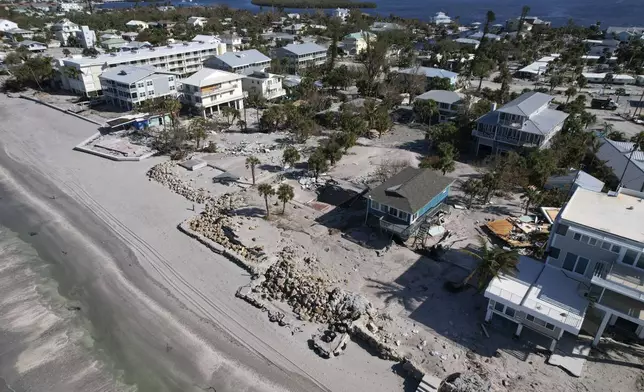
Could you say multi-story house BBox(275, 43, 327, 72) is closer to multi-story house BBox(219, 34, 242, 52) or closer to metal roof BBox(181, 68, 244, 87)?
multi-story house BBox(219, 34, 242, 52)

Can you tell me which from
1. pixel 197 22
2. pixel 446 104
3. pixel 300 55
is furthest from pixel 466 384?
pixel 197 22

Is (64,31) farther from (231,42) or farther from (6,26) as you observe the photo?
(231,42)

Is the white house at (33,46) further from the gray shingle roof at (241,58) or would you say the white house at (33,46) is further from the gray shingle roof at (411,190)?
the gray shingle roof at (411,190)

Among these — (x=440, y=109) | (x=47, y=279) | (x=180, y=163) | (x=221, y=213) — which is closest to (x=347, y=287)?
(x=221, y=213)

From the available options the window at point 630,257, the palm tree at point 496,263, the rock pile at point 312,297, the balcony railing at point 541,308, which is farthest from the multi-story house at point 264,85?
the window at point 630,257

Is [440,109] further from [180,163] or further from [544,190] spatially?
[180,163]

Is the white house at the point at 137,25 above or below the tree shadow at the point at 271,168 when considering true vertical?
above

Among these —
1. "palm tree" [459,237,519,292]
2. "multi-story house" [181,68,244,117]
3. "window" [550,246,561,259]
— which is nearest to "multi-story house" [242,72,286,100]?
"multi-story house" [181,68,244,117]

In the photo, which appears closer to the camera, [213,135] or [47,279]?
[47,279]
